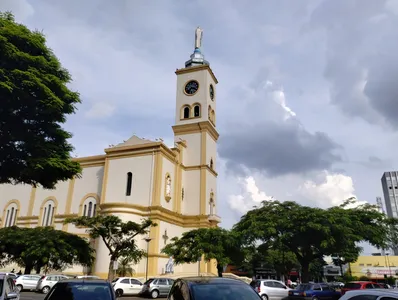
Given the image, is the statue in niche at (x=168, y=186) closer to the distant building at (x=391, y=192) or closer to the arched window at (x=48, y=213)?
the arched window at (x=48, y=213)

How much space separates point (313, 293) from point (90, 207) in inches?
1078

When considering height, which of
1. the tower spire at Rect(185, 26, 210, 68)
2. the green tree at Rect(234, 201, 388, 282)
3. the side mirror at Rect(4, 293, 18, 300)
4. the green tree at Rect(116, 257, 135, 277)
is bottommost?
the side mirror at Rect(4, 293, 18, 300)

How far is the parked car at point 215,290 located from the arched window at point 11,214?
4530 centimetres

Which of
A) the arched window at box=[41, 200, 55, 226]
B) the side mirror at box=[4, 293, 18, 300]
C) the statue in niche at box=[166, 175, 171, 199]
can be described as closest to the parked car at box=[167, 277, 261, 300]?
the side mirror at box=[4, 293, 18, 300]

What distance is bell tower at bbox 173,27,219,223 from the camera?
136 feet

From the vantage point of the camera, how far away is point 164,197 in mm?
37906

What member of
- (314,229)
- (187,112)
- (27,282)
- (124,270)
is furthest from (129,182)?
(314,229)

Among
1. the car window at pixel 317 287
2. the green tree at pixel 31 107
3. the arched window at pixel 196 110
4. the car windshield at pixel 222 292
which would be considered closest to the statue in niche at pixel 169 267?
the car window at pixel 317 287

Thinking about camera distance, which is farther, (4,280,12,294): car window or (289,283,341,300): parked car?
(289,283,341,300): parked car

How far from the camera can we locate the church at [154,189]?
35.6m

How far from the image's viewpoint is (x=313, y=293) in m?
21.9

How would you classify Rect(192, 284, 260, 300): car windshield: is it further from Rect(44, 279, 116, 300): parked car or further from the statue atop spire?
the statue atop spire

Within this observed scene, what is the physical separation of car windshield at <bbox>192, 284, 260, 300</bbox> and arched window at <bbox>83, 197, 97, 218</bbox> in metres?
36.6

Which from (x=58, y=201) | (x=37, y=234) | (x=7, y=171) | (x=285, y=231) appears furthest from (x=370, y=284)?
(x=58, y=201)
